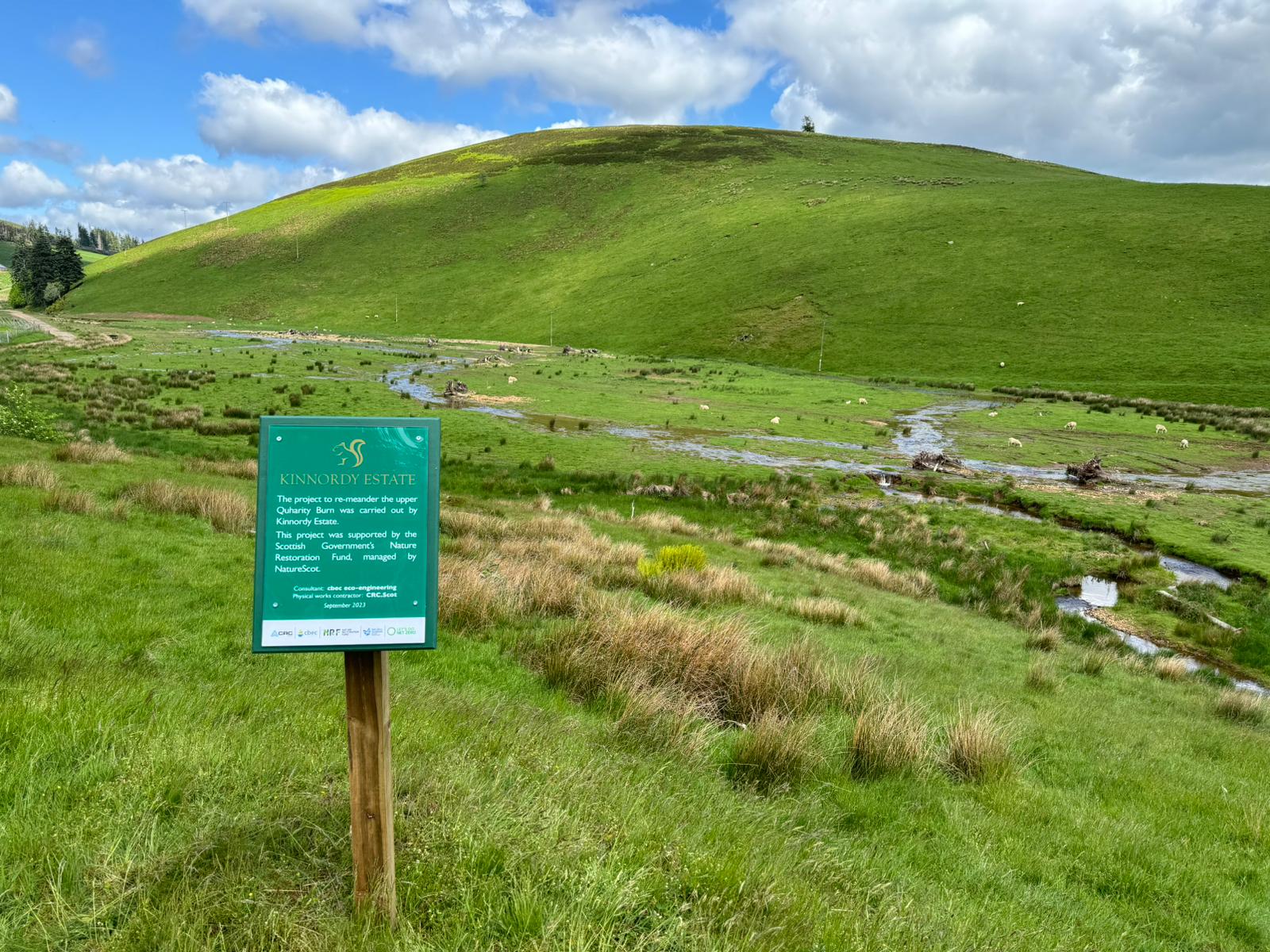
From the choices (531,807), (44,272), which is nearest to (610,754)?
(531,807)

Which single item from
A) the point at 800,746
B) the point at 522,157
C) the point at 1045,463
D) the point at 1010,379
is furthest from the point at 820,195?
the point at 800,746

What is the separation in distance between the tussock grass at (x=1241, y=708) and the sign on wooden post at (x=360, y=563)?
14.3m

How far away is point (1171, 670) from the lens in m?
14.5

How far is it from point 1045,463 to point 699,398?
24554mm

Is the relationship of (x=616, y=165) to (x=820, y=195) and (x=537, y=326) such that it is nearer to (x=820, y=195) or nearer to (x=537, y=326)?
(x=820, y=195)

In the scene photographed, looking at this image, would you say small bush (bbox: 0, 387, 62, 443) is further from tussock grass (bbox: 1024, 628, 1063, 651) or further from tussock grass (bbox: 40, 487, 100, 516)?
tussock grass (bbox: 1024, 628, 1063, 651)

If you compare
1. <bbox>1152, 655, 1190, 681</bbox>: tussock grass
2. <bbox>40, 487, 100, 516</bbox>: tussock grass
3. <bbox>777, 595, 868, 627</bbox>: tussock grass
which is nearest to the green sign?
<bbox>777, 595, 868, 627</bbox>: tussock grass

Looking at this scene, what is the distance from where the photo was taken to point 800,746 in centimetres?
641


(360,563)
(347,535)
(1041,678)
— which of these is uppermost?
(347,535)

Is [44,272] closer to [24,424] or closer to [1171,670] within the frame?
[24,424]

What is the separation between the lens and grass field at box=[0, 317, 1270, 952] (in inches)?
135

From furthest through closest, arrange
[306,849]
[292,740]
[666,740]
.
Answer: [666,740] → [292,740] → [306,849]

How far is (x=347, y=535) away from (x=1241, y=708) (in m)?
15.0

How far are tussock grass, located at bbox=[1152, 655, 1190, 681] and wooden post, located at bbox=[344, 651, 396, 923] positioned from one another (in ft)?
53.4
